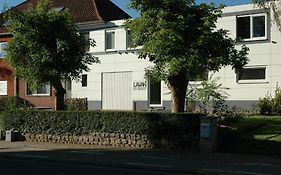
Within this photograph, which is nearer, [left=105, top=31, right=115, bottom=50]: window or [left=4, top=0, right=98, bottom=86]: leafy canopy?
[left=4, top=0, right=98, bottom=86]: leafy canopy

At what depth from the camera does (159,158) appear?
52.1ft

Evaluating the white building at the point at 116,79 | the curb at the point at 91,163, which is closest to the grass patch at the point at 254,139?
the curb at the point at 91,163

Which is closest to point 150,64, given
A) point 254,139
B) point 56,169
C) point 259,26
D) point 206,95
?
point 206,95

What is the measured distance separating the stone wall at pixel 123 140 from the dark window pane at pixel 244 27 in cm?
1358

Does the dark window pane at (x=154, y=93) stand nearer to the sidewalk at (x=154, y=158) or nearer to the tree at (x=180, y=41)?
the tree at (x=180, y=41)

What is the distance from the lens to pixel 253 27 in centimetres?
2986

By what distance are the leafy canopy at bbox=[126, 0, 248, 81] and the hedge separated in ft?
5.56

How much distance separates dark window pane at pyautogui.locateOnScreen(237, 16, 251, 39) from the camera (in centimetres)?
3006

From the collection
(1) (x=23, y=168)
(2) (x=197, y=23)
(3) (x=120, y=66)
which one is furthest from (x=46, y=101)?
(1) (x=23, y=168)

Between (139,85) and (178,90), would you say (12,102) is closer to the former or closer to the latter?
(139,85)

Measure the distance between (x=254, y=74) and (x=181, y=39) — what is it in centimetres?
1276

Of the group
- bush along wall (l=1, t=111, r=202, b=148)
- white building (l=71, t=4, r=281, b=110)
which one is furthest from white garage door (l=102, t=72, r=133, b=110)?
bush along wall (l=1, t=111, r=202, b=148)

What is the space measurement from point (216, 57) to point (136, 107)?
16.0m

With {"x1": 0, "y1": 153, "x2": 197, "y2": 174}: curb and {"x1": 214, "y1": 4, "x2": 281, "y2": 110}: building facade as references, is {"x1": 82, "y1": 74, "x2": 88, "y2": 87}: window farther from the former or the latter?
{"x1": 0, "y1": 153, "x2": 197, "y2": 174}: curb
